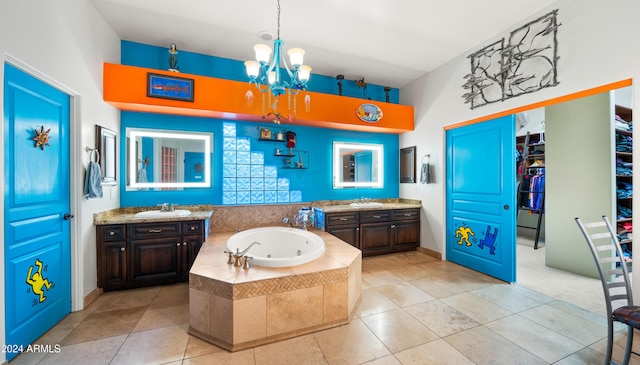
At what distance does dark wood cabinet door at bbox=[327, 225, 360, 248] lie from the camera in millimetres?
3838

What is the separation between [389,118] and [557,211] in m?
2.79

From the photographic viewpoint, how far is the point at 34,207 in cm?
195

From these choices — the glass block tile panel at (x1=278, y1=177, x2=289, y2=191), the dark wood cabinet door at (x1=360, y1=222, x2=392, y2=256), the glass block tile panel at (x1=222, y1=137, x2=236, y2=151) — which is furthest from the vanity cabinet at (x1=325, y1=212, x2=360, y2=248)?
the glass block tile panel at (x1=222, y1=137, x2=236, y2=151)

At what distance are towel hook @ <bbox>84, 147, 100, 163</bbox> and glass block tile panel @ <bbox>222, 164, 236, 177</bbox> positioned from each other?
4.70ft

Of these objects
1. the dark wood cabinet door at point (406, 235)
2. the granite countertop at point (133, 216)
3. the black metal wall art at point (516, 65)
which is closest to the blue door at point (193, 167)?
the granite countertop at point (133, 216)

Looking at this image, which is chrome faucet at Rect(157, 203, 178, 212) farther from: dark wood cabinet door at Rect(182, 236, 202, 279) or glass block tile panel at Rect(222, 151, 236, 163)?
glass block tile panel at Rect(222, 151, 236, 163)

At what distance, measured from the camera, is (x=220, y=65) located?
3713mm

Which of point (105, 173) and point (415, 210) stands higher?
point (105, 173)

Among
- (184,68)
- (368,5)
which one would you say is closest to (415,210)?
(368,5)

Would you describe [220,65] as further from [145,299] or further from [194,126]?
[145,299]

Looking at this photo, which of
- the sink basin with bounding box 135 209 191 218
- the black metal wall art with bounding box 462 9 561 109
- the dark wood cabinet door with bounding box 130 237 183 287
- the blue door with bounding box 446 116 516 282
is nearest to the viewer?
the black metal wall art with bounding box 462 9 561 109

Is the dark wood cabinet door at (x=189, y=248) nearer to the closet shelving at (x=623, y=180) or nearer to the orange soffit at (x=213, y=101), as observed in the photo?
the orange soffit at (x=213, y=101)

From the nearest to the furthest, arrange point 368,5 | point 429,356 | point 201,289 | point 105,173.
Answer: point 429,356 < point 201,289 < point 368,5 < point 105,173

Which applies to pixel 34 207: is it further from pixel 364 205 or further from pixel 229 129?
pixel 364 205
